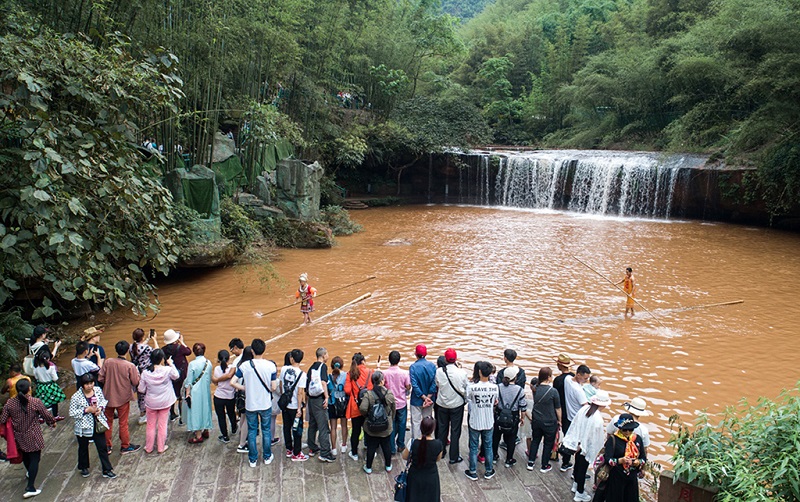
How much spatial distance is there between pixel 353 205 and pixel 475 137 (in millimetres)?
7336

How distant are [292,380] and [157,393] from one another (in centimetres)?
138

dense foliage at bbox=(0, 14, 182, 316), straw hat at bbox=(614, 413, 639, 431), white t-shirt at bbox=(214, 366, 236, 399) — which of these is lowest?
white t-shirt at bbox=(214, 366, 236, 399)

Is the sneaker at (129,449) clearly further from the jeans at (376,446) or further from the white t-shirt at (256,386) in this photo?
the jeans at (376,446)

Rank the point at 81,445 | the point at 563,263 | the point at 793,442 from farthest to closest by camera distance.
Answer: the point at 563,263
the point at 81,445
the point at 793,442

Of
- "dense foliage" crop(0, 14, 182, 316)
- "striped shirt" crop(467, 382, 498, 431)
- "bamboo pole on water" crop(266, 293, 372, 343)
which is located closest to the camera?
"dense foliage" crop(0, 14, 182, 316)

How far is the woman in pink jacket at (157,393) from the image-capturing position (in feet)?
18.0

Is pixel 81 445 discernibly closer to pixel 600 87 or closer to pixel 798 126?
pixel 798 126

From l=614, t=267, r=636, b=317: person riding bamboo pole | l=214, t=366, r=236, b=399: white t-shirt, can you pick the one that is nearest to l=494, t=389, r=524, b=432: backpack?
l=214, t=366, r=236, b=399: white t-shirt

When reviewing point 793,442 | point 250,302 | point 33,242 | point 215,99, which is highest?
point 215,99

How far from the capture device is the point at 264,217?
17.0 m

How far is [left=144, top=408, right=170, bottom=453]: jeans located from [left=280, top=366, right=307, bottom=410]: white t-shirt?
51.6 inches

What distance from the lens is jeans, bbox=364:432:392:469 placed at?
5.28 meters

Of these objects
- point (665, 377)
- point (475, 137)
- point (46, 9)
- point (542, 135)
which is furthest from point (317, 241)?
point (542, 135)

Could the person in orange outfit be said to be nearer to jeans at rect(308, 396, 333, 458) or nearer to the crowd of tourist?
the crowd of tourist
